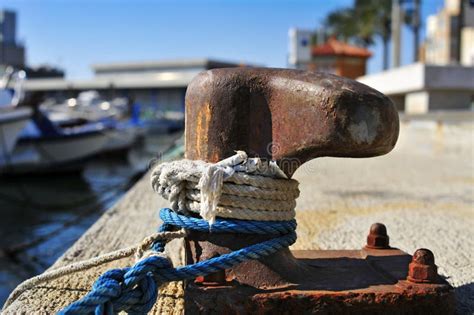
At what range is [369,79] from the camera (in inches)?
483

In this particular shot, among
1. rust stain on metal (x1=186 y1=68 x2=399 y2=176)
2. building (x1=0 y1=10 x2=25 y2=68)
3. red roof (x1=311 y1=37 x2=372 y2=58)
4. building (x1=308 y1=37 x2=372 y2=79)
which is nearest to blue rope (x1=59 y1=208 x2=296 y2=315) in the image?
rust stain on metal (x1=186 y1=68 x2=399 y2=176)

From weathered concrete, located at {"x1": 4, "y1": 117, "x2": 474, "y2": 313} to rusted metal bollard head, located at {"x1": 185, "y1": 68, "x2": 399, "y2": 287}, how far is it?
0.37m

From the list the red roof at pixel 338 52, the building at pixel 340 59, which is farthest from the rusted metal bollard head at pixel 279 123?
the red roof at pixel 338 52

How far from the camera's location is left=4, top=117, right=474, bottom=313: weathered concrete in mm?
2400

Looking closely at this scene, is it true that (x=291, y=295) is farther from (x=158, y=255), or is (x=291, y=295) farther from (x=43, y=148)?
(x=43, y=148)

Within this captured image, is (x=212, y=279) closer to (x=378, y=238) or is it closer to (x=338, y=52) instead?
(x=378, y=238)

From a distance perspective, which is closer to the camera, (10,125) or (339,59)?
(10,125)

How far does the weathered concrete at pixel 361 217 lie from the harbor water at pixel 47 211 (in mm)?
1201

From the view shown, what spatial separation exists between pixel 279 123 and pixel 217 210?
0.37 metres

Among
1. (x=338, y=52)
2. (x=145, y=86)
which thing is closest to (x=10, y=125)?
(x=338, y=52)

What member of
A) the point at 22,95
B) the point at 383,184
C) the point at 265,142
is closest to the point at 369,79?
the point at 383,184

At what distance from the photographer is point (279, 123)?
2.03 metres

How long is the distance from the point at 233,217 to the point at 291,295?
1.09ft

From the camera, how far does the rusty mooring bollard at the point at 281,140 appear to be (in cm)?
184
